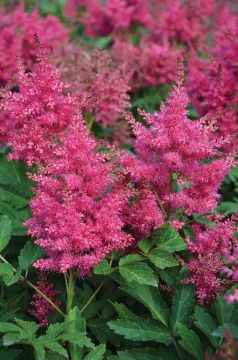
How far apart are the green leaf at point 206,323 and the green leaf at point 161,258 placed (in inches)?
8.4

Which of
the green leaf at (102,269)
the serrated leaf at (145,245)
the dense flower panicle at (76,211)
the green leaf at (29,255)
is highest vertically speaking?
the dense flower panicle at (76,211)

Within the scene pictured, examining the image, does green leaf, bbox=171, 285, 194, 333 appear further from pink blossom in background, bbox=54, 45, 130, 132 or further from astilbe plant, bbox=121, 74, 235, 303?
pink blossom in background, bbox=54, 45, 130, 132

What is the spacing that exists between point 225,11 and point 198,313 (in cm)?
428

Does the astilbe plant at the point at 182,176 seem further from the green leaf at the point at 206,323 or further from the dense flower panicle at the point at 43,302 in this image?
the dense flower panicle at the point at 43,302

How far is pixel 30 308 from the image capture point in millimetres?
2803

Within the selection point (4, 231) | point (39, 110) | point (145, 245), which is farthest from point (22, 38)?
point (145, 245)

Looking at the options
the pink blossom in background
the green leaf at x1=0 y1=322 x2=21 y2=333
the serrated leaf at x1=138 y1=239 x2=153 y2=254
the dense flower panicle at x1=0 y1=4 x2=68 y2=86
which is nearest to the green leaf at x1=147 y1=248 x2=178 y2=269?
the serrated leaf at x1=138 y1=239 x2=153 y2=254

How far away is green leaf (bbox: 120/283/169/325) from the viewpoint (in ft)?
7.86

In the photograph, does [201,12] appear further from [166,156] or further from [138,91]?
[166,156]

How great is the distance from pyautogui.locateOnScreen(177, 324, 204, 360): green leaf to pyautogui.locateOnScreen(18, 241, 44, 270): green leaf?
2.23ft

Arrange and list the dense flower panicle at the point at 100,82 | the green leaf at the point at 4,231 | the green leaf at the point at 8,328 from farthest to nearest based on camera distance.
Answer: the dense flower panicle at the point at 100,82, the green leaf at the point at 4,231, the green leaf at the point at 8,328

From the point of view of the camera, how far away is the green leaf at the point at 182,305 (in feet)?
7.75

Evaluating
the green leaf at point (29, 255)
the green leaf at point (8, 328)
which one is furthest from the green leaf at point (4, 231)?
the green leaf at point (8, 328)

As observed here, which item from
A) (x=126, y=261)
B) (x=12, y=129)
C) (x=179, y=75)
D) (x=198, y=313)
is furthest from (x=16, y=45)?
(x=198, y=313)
